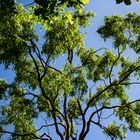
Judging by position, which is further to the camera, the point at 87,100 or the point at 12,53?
the point at 87,100

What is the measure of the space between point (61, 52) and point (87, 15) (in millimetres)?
4342

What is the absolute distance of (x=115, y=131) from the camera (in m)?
25.0

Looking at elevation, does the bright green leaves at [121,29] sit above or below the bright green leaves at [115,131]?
above

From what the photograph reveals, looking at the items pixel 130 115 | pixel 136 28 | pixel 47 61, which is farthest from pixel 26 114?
pixel 136 28

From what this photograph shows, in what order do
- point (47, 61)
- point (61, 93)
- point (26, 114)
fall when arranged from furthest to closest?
point (26, 114), point (47, 61), point (61, 93)

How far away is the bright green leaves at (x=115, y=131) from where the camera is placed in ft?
80.8

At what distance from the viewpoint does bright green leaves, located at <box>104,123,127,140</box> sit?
2462cm

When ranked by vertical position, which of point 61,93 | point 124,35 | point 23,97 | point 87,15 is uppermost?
point 87,15

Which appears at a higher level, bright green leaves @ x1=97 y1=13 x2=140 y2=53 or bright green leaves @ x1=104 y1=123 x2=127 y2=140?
bright green leaves @ x1=97 y1=13 x2=140 y2=53

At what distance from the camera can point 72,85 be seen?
2091cm

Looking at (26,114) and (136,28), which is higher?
(136,28)

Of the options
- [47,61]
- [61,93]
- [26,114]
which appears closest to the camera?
[61,93]

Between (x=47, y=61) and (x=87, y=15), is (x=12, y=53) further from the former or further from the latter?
(x=87, y=15)

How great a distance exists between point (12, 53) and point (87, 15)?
6.38 m
